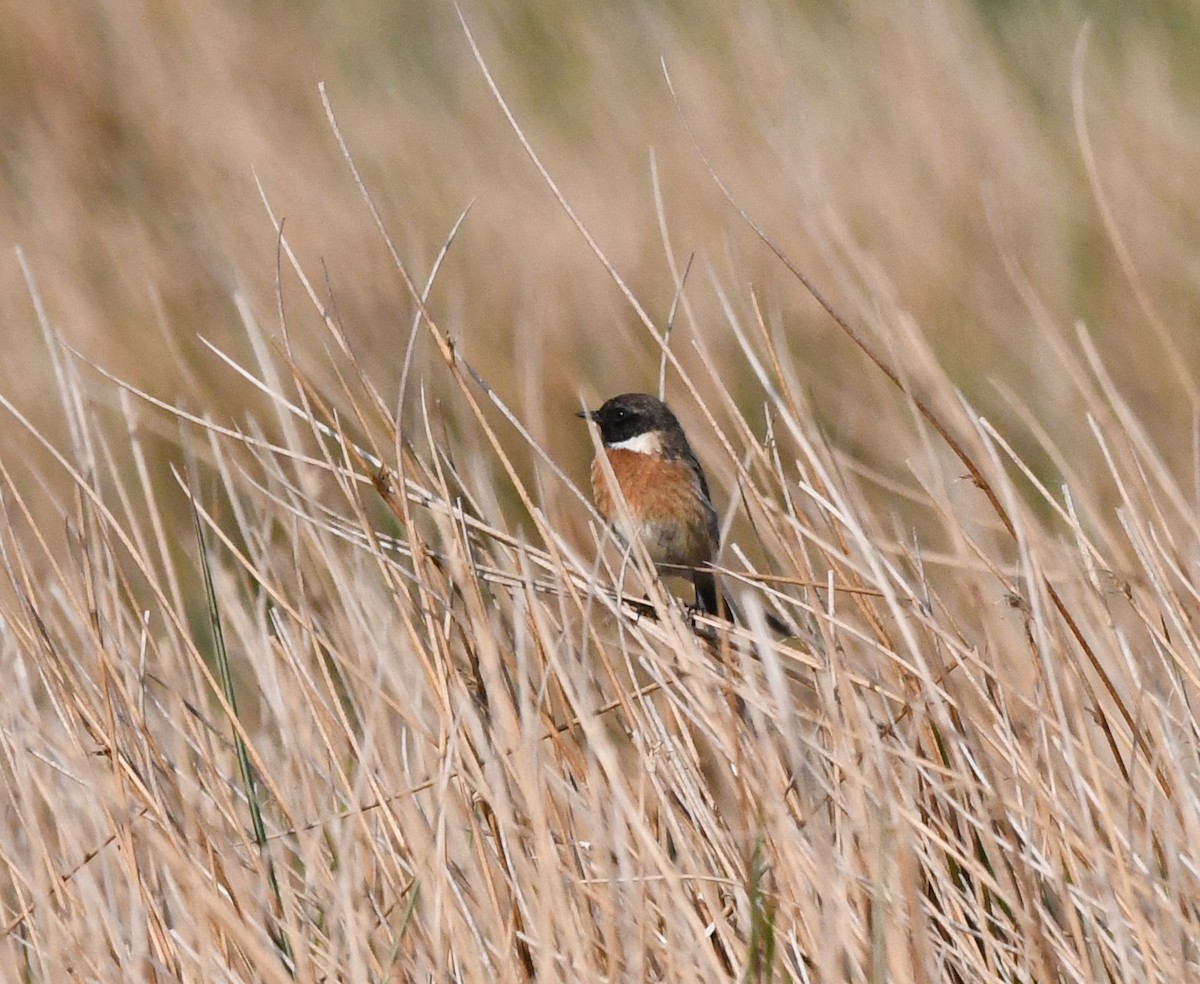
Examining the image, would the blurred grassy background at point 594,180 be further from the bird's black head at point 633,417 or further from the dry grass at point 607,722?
the dry grass at point 607,722

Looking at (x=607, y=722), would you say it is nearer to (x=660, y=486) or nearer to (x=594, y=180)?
(x=660, y=486)

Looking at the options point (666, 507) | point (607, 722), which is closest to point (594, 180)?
point (666, 507)

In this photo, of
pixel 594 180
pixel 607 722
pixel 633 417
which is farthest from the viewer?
pixel 594 180

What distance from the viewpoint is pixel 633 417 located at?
13.5ft

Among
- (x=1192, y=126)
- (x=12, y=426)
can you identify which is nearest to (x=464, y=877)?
(x=12, y=426)

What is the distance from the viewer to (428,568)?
223cm

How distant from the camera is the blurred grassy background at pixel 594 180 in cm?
521

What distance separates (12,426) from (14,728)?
325 centimetres

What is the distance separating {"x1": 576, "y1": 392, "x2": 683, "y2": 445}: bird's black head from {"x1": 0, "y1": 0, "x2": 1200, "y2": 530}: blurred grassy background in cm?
61

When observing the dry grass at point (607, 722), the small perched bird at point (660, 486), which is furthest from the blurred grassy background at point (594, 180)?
the dry grass at point (607, 722)

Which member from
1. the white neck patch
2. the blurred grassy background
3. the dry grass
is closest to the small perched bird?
the white neck patch

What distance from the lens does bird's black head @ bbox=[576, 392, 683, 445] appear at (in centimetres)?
407

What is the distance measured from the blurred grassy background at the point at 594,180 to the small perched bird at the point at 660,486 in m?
0.58

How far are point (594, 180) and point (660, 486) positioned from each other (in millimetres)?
2127
